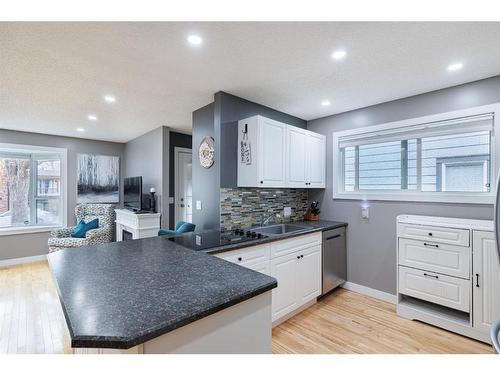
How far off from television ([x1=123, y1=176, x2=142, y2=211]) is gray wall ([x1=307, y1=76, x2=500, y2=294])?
3.33m

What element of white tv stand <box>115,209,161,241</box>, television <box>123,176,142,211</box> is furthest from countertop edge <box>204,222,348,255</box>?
television <box>123,176,142,211</box>

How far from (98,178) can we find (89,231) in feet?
5.19

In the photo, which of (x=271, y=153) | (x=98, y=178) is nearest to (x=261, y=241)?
(x=271, y=153)

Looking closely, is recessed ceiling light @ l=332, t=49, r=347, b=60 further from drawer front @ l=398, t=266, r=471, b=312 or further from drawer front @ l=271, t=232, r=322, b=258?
drawer front @ l=398, t=266, r=471, b=312

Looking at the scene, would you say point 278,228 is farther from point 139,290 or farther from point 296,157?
point 139,290

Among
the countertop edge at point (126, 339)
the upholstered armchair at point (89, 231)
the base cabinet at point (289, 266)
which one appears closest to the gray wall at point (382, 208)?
the base cabinet at point (289, 266)

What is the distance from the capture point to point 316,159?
339 cm

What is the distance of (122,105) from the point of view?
125 inches

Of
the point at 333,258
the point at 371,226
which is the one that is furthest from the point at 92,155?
the point at 371,226

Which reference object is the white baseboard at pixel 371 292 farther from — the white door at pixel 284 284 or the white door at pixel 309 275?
the white door at pixel 284 284

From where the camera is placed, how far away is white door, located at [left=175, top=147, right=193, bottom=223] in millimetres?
4809

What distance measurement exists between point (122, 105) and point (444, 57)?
11.6 feet

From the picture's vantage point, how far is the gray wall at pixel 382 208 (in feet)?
7.95
